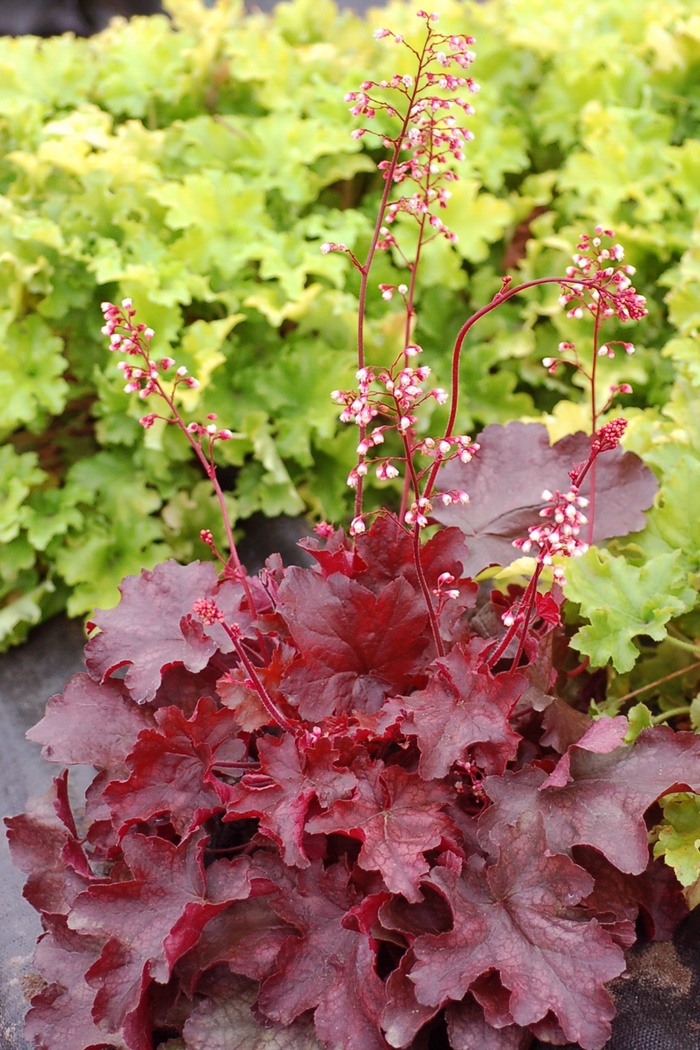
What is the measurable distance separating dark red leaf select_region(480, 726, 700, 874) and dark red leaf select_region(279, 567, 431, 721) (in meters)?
0.22

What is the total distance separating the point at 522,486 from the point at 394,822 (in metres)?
0.62

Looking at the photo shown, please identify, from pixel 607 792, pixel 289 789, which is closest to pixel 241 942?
pixel 289 789

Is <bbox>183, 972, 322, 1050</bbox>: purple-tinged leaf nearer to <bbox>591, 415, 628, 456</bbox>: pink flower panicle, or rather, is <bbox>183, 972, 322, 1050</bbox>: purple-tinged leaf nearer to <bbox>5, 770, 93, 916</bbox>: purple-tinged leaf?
<bbox>5, 770, 93, 916</bbox>: purple-tinged leaf

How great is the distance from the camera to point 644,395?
2.47m

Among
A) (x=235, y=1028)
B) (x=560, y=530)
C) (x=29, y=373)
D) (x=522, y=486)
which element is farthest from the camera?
(x=29, y=373)

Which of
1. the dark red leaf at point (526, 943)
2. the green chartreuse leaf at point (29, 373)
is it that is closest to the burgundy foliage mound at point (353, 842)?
the dark red leaf at point (526, 943)

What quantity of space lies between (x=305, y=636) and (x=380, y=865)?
307 millimetres

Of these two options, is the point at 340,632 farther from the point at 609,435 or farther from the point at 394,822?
the point at 609,435

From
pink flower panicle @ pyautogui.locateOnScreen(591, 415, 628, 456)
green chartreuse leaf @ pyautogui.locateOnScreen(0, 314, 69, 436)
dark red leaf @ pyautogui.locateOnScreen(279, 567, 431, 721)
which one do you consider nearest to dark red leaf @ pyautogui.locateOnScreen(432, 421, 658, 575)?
dark red leaf @ pyautogui.locateOnScreen(279, 567, 431, 721)

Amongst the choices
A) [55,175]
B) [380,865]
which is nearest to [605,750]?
[380,865]

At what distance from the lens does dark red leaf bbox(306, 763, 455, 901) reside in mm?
1149

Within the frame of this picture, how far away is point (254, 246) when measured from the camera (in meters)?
2.36

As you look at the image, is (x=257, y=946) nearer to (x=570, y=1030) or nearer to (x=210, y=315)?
(x=570, y=1030)

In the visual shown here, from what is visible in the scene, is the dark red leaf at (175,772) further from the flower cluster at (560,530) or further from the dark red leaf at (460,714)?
the flower cluster at (560,530)
